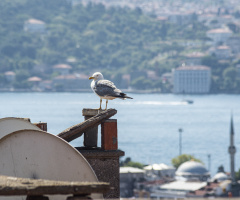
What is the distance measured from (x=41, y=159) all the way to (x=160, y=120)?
91.9 metres

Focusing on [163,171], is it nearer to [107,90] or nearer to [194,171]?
[194,171]

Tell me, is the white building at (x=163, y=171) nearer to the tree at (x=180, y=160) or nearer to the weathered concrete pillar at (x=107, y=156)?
the tree at (x=180, y=160)

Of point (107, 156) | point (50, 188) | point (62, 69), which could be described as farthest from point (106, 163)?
point (62, 69)

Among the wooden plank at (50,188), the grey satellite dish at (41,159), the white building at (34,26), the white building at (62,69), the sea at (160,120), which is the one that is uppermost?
the white building at (34,26)

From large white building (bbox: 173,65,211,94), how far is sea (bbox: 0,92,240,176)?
1.52m

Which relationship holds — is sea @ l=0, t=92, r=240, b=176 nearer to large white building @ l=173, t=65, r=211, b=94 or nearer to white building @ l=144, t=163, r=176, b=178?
large white building @ l=173, t=65, r=211, b=94

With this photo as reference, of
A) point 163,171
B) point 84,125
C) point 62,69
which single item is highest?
point 62,69

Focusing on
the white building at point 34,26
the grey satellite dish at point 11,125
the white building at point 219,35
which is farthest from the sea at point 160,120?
the grey satellite dish at point 11,125

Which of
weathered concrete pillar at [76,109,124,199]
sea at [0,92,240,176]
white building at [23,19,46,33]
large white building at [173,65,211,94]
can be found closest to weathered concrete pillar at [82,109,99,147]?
weathered concrete pillar at [76,109,124,199]

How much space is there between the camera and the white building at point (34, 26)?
5344 inches

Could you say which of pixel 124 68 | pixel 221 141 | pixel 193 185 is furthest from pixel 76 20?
pixel 193 185

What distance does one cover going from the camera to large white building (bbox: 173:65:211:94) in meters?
123

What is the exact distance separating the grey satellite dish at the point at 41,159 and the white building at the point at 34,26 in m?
134

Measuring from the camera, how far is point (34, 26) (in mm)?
137375
